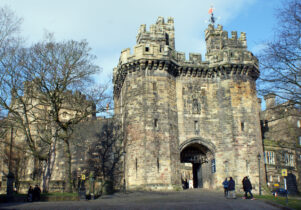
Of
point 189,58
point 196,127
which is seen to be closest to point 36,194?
point 196,127

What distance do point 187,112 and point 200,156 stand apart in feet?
13.7

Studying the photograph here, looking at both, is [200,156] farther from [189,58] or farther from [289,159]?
[289,159]

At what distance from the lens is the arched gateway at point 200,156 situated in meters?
27.9

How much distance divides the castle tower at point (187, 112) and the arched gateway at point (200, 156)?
0.08 m

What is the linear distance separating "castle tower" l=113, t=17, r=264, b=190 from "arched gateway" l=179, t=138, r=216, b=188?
0.26ft

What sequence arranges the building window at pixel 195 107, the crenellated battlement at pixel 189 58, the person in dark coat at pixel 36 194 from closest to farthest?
the person in dark coat at pixel 36 194 < the crenellated battlement at pixel 189 58 < the building window at pixel 195 107

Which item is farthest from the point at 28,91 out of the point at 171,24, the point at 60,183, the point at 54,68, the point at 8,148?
the point at 8,148

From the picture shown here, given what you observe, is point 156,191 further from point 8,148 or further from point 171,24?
point 8,148

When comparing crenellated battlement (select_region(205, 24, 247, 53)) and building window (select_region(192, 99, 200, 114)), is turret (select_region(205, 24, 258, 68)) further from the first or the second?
building window (select_region(192, 99, 200, 114))

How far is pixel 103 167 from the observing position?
95.5 ft

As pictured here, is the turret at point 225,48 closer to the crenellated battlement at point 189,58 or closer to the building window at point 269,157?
the crenellated battlement at point 189,58

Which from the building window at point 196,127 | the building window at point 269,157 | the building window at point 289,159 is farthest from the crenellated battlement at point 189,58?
the building window at point 289,159

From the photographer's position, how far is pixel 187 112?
28250 millimetres

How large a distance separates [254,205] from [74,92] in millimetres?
14940
